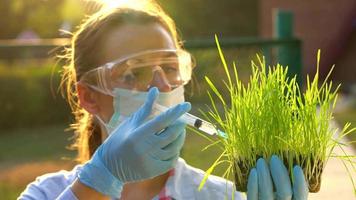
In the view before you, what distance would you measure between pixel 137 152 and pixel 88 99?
1.80 ft

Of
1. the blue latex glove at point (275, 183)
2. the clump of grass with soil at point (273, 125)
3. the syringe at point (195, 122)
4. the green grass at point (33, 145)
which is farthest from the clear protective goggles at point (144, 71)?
the green grass at point (33, 145)

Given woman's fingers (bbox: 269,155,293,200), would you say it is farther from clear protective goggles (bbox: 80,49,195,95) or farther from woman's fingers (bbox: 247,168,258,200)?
clear protective goggles (bbox: 80,49,195,95)

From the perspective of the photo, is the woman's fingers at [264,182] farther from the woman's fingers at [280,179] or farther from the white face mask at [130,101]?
the white face mask at [130,101]

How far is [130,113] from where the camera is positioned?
2.17 meters

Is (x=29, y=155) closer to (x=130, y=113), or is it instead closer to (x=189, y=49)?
(x=189, y=49)

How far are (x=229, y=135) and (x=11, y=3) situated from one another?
15.1 meters

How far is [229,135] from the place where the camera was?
1719 mm

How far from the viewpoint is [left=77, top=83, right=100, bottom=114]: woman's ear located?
2.28 metres

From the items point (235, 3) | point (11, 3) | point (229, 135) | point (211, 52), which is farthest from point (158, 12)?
point (235, 3)

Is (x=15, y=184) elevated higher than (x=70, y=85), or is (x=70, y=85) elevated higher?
(x=70, y=85)

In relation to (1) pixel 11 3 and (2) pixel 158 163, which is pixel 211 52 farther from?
(1) pixel 11 3

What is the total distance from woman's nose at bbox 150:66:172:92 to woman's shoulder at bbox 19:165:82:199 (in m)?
0.36

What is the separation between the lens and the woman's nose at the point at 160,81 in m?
2.07

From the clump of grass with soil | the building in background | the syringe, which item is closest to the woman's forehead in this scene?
the syringe
